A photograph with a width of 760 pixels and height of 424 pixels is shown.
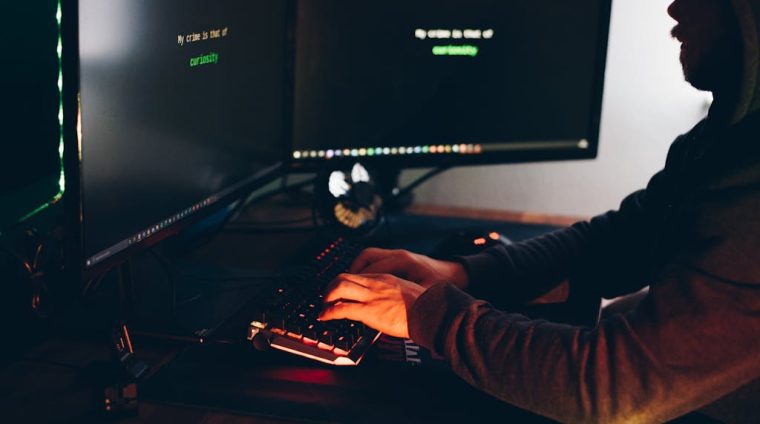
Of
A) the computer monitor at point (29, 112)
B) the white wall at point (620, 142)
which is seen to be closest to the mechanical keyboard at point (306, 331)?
the computer monitor at point (29, 112)

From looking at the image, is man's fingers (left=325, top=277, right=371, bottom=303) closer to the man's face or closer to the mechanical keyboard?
the mechanical keyboard

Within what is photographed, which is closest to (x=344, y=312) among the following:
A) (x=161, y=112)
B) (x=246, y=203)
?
(x=161, y=112)

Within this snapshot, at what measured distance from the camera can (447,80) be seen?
1591 mm

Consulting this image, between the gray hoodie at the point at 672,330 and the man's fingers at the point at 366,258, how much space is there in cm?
23

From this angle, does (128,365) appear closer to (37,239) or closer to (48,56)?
(37,239)

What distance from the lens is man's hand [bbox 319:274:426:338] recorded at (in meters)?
1.04

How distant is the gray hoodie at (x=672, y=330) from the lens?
85 centimetres

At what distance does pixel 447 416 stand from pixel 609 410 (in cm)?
18

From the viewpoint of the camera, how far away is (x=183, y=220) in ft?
3.93

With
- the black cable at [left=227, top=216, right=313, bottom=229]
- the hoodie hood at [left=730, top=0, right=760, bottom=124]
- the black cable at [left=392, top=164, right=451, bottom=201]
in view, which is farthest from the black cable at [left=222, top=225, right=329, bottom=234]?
the hoodie hood at [left=730, top=0, right=760, bottom=124]

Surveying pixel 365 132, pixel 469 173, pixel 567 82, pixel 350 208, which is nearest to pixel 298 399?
pixel 350 208

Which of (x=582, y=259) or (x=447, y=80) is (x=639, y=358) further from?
(x=447, y=80)

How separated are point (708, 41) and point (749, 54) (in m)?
0.10

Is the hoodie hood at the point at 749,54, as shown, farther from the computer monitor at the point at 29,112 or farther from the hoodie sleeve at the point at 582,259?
the computer monitor at the point at 29,112
